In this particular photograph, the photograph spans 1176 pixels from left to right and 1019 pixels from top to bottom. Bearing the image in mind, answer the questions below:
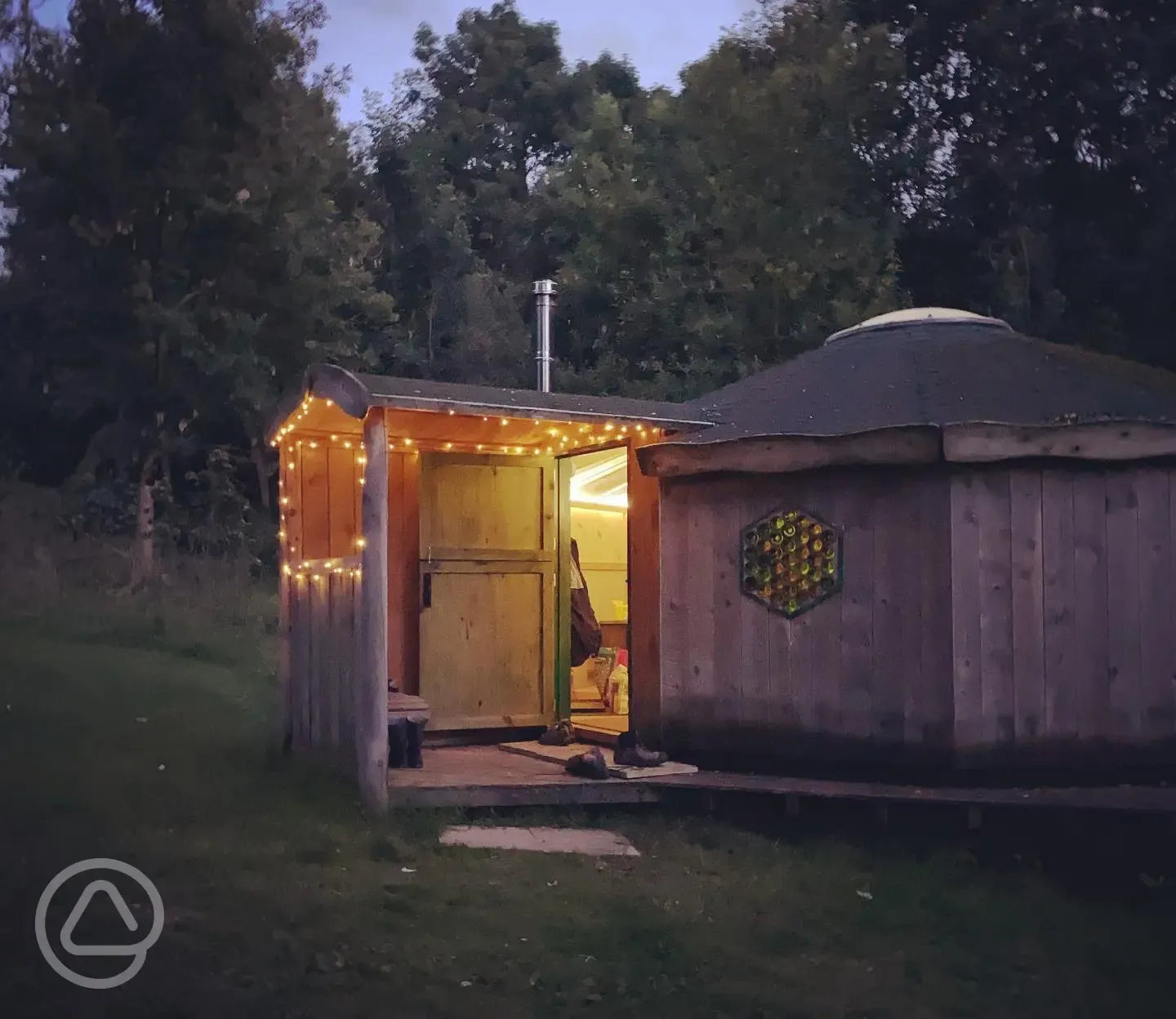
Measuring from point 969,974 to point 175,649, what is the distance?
9.07 m

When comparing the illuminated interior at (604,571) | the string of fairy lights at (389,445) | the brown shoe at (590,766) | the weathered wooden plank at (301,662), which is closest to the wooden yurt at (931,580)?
the string of fairy lights at (389,445)

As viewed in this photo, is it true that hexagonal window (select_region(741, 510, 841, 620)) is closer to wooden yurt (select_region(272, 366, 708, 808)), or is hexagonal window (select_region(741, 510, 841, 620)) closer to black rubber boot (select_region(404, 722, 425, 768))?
wooden yurt (select_region(272, 366, 708, 808))

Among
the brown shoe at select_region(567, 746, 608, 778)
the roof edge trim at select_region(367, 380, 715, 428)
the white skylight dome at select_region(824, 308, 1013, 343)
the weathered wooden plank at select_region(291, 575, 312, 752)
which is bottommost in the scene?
the brown shoe at select_region(567, 746, 608, 778)

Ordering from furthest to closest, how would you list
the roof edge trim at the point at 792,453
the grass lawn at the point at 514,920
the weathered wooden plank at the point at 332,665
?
1. the weathered wooden plank at the point at 332,665
2. the roof edge trim at the point at 792,453
3. the grass lawn at the point at 514,920

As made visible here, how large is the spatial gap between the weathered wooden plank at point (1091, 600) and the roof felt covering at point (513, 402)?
6.97 ft

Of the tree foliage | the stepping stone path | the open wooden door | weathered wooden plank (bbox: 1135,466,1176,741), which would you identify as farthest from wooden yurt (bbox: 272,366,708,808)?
the tree foliage

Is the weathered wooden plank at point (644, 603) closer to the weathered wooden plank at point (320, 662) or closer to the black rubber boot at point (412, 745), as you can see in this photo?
the black rubber boot at point (412, 745)

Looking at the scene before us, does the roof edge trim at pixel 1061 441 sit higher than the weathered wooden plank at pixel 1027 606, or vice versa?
the roof edge trim at pixel 1061 441

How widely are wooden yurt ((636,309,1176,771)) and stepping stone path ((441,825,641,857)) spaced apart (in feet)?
3.43

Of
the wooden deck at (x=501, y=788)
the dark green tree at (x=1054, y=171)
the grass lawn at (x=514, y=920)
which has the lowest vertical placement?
the grass lawn at (x=514, y=920)

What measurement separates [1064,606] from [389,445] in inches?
158

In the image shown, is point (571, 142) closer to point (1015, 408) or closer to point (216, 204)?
point (216, 204)

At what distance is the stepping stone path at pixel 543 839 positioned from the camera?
5.62 metres

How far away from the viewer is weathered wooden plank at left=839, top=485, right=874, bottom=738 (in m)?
6.26
